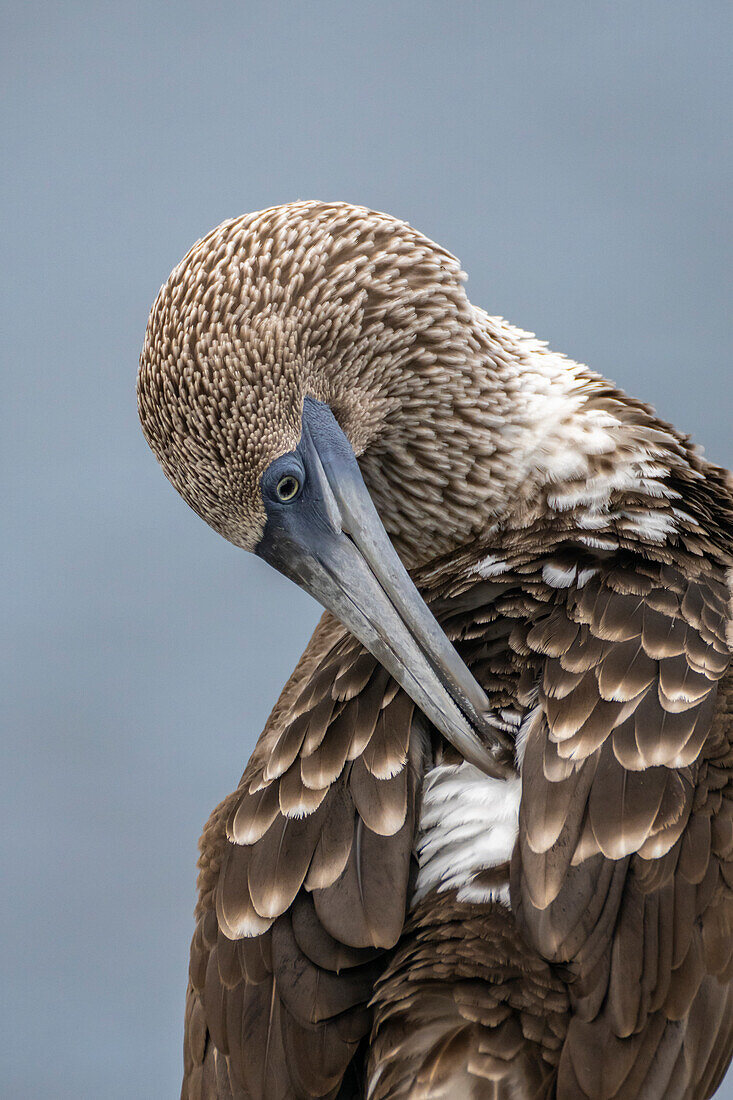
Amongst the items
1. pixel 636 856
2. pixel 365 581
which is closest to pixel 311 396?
pixel 365 581

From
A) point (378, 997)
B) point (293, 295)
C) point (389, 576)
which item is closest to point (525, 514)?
point (389, 576)

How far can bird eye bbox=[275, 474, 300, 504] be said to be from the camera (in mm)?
1481

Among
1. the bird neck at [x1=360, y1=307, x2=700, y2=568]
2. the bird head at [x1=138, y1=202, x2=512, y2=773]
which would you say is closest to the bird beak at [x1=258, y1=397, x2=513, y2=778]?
the bird head at [x1=138, y1=202, x2=512, y2=773]

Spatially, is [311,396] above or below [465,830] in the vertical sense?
above

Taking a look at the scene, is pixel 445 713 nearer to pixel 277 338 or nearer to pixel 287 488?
pixel 287 488

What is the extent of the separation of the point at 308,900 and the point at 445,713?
264 millimetres

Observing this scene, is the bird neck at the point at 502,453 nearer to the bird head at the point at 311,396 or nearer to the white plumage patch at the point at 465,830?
the bird head at the point at 311,396

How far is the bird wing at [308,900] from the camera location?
54.5 inches

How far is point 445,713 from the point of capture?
4.74 ft

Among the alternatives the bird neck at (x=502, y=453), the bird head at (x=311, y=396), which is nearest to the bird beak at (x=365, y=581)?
the bird head at (x=311, y=396)

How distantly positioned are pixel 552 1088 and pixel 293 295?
95 cm

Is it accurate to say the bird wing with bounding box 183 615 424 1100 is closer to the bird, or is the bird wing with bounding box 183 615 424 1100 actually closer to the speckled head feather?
the bird

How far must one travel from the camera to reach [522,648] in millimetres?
1551

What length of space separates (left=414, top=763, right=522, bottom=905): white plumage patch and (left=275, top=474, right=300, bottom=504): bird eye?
0.38 m
